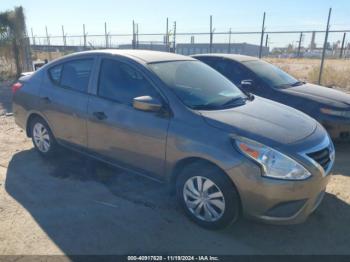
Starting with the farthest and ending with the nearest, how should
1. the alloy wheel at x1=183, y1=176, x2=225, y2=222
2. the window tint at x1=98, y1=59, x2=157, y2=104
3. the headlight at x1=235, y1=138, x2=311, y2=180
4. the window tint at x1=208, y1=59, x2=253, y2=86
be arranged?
the window tint at x1=208, y1=59, x2=253, y2=86, the window tint at x1=98, y1=59, x2=157, y2=104, the alloy wheel at x1=183, y1=176, x2=225, y2=222, the headlight at x1=235, y1=138, x2=311, y2=180

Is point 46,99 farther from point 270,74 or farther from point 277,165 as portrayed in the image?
point 270,74

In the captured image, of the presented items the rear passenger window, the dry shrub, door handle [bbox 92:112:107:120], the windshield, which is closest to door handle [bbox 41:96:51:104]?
the rear passenger window

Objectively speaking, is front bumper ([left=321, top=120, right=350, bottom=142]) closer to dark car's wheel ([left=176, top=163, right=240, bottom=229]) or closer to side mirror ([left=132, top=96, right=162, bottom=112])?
dark car's wheel ([left=176, top=163, right=240, bottom=229])

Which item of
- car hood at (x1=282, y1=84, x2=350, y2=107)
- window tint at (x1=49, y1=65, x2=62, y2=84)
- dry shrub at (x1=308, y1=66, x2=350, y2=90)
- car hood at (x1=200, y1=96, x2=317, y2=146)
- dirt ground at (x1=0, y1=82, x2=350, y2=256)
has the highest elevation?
window tint at (x1=49, y1=65, x2=62, y2=84)

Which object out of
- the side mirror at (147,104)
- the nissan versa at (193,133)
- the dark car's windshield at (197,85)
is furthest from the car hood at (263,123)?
the side mirror at (147,104)

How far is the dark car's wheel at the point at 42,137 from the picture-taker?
4.87 meters

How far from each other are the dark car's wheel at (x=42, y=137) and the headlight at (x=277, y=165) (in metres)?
3.15

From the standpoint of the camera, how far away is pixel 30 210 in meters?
3.62

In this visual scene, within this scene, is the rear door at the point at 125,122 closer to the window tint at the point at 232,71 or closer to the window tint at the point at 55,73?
the window tint at the point at 55,73

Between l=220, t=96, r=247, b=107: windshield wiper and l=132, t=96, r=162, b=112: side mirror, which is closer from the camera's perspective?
l=132, t=96, r=162, b=112: side mirror

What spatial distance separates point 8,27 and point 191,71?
47.2 ft

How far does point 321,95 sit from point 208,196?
3596mm

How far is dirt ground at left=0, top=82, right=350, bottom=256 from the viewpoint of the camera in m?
3.04

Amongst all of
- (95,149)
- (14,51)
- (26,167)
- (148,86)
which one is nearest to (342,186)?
(148,86)
